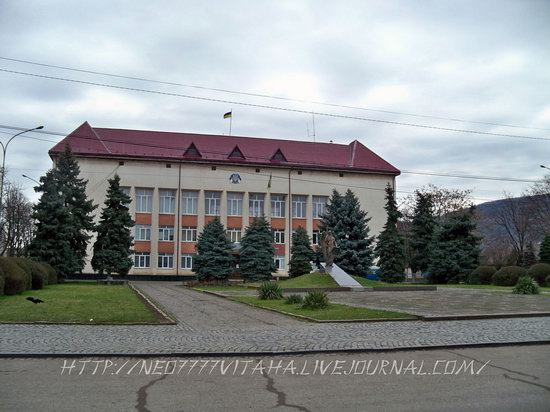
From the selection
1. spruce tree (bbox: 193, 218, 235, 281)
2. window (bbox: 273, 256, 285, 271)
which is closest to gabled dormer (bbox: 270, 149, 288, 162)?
window (bbox: 273, 256, 285, 271)

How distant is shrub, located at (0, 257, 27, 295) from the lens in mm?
23344

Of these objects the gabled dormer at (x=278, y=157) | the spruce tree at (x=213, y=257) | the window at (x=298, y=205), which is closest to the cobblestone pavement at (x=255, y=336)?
the spruce tree at (x=213, y=257)

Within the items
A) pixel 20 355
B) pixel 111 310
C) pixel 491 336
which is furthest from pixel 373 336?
pixel 111 310

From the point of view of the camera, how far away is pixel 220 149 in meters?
68.4

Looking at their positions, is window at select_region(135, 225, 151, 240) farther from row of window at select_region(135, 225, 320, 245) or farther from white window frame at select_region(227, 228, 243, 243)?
white window frame at select_region(227, 228, 243, 243)

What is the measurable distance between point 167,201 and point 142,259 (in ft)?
25.1

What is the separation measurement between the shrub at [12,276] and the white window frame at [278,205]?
148ft

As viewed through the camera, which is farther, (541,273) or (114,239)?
(114,239)

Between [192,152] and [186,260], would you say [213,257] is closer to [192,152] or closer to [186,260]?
[186,260]

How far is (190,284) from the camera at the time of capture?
1767 inches

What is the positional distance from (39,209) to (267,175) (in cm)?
3380

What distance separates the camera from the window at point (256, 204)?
220ft

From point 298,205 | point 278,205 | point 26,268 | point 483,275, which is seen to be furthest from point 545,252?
point 26,268

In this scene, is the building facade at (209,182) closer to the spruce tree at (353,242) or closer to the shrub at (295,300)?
the spruce tree at (353,242)
